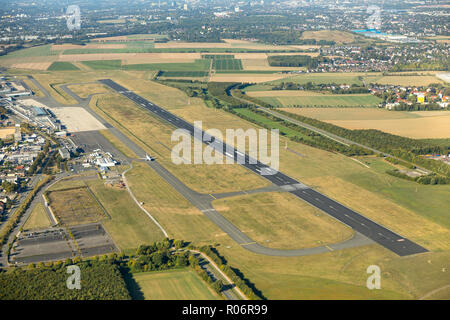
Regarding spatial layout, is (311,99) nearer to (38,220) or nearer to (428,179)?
(428,179)

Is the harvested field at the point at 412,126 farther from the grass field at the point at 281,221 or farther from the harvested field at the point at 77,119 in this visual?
the harvested field at the point at 77,119

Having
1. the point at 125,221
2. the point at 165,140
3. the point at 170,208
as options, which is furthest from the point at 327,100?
the point at 125,221

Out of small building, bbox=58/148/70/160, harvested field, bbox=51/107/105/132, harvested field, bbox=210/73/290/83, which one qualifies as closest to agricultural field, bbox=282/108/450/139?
harvested field, bbox=210/73/290/83

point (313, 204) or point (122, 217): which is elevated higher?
point (122, 217)

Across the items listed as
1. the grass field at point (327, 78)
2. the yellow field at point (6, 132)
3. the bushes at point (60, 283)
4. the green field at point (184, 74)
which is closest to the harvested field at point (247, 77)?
the grass field at point (327, 78)

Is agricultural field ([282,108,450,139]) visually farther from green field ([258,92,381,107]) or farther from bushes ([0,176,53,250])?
bushes ([0,176,53,250])
